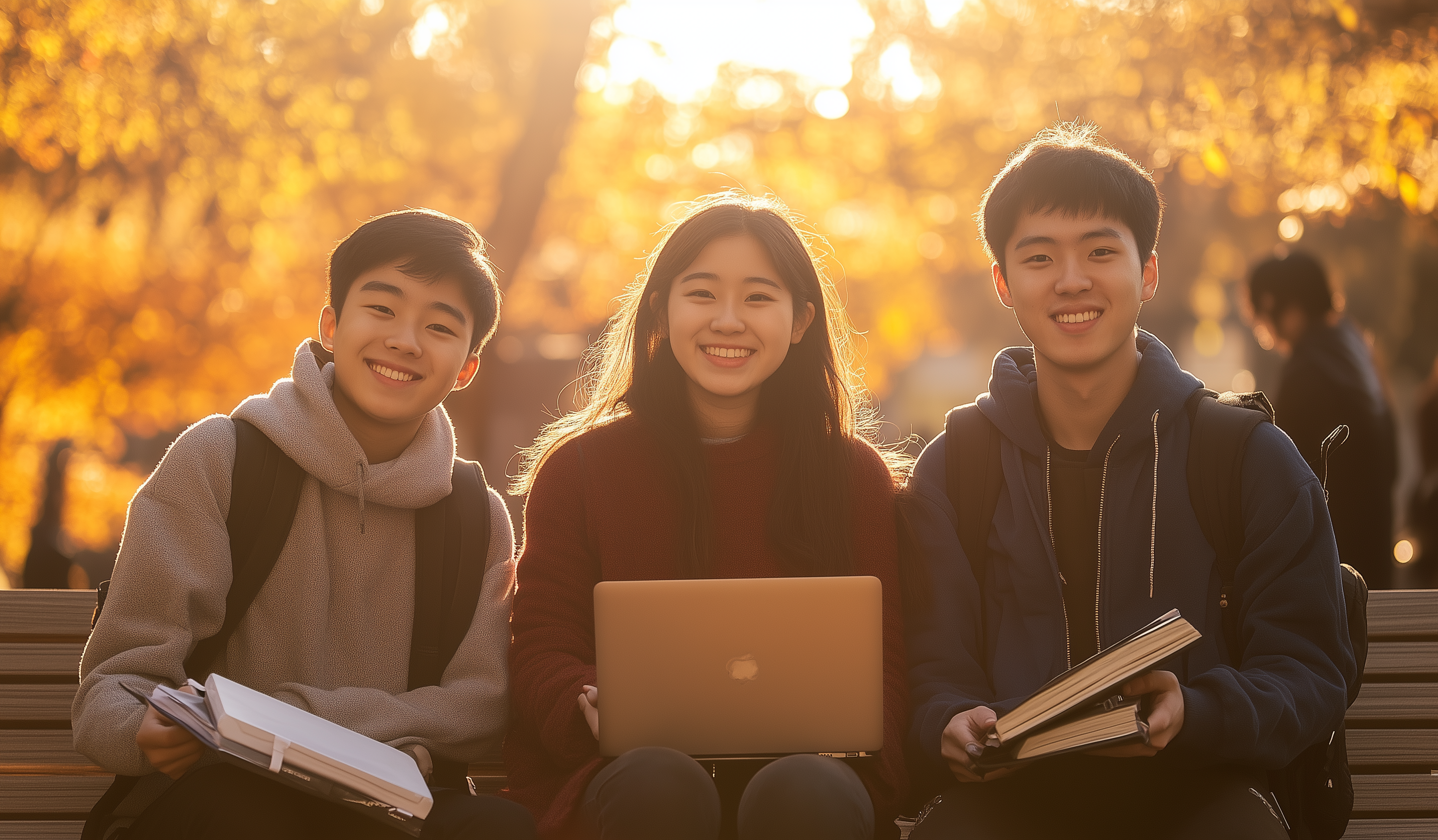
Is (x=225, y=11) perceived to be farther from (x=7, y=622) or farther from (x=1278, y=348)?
(x=1278, y=348)

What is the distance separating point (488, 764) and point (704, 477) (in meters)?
1.13

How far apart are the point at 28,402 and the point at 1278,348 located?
42.0 ft

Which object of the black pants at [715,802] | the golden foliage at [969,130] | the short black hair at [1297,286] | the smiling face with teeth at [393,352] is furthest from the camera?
the golden foliage at [969,130]

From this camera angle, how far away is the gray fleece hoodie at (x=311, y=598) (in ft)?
9.19

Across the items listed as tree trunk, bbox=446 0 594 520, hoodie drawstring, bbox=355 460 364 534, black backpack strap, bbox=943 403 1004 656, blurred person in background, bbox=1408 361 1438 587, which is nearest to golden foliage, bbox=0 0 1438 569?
tree trunk, bbox=446 0 594 520

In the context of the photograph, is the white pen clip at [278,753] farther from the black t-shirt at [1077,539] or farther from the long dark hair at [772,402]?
the black t-shirt at [1077,539]

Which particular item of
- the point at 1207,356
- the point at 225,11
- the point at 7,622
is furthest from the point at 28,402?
the point at 1207,356

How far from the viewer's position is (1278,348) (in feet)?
18.6

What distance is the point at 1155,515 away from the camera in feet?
9.89

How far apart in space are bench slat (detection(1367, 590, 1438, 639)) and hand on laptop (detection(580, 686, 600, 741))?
2.38m

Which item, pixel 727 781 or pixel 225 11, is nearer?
pixel 727 781

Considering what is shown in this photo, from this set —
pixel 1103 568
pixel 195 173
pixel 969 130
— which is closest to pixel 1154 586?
pixel 1103 568

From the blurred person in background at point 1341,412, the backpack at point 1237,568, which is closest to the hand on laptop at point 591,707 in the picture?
the backpack at point 1237,568

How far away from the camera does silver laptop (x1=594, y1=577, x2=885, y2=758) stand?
262 cm
